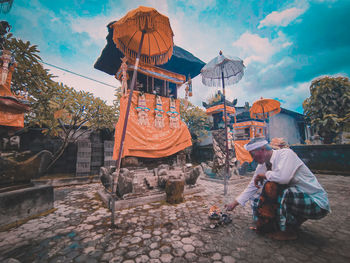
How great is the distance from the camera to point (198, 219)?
8.99 ft

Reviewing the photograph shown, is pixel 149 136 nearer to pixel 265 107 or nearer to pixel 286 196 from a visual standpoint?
pixel 286 196

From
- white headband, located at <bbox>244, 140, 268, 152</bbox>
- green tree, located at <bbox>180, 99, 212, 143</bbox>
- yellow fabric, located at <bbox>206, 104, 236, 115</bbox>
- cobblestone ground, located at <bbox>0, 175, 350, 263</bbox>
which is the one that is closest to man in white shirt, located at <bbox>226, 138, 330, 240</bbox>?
white headband, located at <bbox>244, 140, 268, 152</bbox>

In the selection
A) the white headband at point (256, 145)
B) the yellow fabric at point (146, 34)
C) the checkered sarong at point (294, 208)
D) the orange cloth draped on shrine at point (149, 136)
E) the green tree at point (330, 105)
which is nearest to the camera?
the checkered sarong at point (294, 208)

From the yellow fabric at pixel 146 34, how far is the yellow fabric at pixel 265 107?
6.73 metres

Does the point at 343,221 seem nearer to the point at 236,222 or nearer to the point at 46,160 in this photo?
the point at 236,222

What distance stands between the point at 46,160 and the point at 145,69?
13.7 feet

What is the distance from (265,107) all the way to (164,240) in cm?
938

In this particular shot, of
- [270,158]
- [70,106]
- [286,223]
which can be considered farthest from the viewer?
[70,106]

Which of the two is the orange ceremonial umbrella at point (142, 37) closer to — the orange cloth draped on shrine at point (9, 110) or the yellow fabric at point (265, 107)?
the orange cloth draped on shrine at point (9, 110)

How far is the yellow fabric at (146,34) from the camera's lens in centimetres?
307

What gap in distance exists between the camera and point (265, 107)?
8750 mm

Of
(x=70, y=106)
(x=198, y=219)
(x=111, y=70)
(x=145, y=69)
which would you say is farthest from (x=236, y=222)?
(x=70, y=106)

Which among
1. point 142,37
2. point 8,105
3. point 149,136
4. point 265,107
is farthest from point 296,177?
point 265,107

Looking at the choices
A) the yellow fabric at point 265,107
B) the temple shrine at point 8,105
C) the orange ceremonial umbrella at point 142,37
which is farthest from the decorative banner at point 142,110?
the yellow fabric at point 265,107
